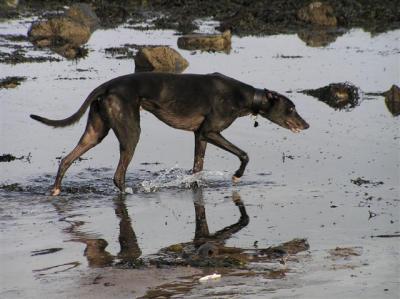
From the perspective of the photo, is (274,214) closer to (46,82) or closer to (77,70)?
(46,82)

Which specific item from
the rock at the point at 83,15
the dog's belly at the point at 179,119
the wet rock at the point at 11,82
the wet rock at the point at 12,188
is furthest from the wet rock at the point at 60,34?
the wet rock at the point at 12,188

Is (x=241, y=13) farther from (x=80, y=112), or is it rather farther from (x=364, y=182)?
(x=80, y=112)

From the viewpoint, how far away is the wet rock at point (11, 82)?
19.8 metres

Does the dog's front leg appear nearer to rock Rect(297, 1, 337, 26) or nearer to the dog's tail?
the dog's tail

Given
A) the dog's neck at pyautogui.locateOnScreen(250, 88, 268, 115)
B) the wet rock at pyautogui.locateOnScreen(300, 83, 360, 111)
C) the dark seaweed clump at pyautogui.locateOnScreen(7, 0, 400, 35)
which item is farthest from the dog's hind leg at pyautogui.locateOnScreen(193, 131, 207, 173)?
the dark seaweed clump at pyautogui.locateOnScreen(7, 0, 400, 35)

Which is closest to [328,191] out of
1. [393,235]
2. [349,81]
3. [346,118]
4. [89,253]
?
[393,235]

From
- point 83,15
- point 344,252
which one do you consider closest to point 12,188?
point 344,252

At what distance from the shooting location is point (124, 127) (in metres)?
12.3

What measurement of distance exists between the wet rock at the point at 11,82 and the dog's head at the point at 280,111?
7.89 meters

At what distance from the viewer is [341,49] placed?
84.9ft

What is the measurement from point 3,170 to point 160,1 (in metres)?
23.5

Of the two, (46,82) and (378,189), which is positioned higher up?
(46,82)

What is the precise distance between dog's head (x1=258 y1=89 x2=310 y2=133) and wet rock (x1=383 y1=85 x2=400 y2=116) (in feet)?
16.2

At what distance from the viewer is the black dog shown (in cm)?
1227
